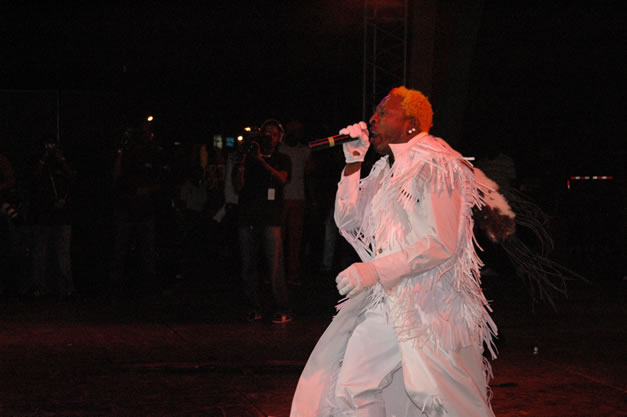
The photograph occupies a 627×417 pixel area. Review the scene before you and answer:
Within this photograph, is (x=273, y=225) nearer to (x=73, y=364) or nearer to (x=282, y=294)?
(x=282, y=294)

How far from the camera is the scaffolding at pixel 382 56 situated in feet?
48.2

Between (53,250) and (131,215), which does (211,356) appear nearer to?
(131,215)

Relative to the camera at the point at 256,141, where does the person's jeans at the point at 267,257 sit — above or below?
below

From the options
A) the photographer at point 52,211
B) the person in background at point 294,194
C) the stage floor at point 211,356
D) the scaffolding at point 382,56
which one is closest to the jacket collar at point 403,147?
the stage floor at point 211,356

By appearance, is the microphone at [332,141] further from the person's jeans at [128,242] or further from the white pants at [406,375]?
the person's jeans at [128,242]

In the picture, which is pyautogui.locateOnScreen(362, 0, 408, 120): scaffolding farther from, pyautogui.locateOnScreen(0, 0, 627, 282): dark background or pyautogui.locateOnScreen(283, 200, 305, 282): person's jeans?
pyautogui.locateOnScreen(283, 200, 305, 282): person's jeans

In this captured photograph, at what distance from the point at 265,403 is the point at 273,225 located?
3293 mm

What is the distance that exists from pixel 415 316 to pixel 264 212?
498 cm

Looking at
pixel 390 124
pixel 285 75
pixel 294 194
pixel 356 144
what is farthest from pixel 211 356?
pixel 285 75

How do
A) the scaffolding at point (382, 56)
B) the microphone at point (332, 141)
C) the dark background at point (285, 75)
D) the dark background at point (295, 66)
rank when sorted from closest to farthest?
the microphone at point (332, 141)
the scaffolding at point (382, 56)
the dark background at point (285, 75)
the dark background at point (295, 66)

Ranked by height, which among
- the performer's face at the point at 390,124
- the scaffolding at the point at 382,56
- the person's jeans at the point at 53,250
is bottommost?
the person's jeans at the point at 53,250

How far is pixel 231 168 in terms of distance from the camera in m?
9.44

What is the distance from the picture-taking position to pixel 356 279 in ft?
12.0

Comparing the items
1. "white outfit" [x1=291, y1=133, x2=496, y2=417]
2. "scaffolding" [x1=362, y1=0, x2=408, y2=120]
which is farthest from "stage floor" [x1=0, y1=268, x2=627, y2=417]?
"scaffolding" [x1=362, y1=0, x2=408, y2=120]
